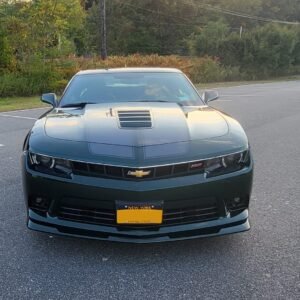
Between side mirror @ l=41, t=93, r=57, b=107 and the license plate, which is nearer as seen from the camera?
the license plate

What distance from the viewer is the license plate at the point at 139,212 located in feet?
9.61

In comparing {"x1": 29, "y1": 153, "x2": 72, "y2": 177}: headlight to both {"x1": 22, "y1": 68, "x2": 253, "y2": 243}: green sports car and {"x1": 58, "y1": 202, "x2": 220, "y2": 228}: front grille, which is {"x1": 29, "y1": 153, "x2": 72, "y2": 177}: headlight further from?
{"x1": 58, "y1": 202, "x2": 220, "y2": 228}: front grille

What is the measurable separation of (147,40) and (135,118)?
4673 centimetres

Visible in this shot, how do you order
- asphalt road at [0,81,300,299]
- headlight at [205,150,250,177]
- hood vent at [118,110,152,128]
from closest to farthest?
asphalt road at [0,81,300,299]
headlight at [205,150,250,177]
hood vent at [118,110,152,128]

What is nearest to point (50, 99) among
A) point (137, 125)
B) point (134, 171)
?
point (137, 125)

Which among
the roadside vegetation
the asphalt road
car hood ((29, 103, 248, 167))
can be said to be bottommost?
the roadside vegetation

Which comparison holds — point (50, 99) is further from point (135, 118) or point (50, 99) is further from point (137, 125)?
point (137, 125)

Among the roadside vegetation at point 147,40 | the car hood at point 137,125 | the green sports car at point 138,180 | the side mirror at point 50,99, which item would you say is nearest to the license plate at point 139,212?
the green sports car at point 138,180

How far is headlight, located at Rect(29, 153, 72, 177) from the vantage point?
3.01m

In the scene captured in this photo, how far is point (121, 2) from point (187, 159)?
48.7 metres

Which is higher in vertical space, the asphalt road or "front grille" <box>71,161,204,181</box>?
"front grille" <box>71,161,204,181</box>

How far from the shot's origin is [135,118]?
11.5 feet

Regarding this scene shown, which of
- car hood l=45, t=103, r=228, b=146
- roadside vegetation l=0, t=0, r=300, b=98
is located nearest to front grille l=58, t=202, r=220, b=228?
car hood l=45, t=103, r=228, b=146

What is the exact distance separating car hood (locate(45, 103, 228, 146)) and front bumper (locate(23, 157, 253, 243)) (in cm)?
34
